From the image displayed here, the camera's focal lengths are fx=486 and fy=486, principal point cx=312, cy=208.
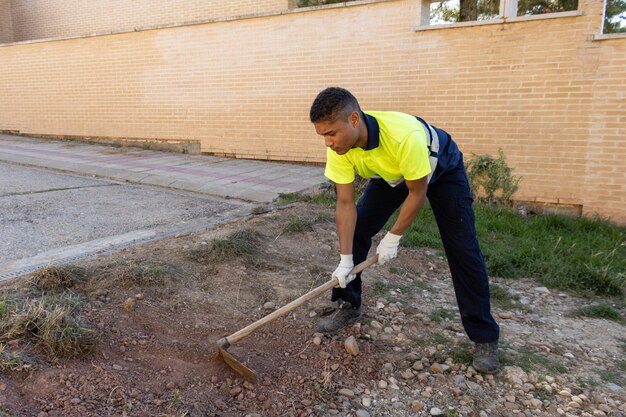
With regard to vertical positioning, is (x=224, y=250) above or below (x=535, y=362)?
above

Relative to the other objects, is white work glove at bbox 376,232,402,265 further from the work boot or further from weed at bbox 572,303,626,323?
weed at bbox 572,303,626,323

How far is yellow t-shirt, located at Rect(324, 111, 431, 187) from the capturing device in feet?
7.48

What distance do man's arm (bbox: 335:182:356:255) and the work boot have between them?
1.44ft

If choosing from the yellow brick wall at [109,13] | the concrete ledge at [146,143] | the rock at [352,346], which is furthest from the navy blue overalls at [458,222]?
the yellow brick wall at [109,13]

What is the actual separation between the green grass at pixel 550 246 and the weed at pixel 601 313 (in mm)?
332

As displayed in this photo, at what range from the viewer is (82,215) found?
4871 millimetres

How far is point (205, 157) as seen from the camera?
885cm

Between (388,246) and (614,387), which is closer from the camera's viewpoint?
(614,387)

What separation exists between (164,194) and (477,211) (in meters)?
3.79

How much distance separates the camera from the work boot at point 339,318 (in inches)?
114

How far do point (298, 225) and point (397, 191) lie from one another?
1.82m

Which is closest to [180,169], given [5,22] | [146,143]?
[146,143]

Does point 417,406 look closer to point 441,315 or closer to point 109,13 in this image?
point 441,315

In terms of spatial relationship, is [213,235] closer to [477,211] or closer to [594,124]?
[477,211]
